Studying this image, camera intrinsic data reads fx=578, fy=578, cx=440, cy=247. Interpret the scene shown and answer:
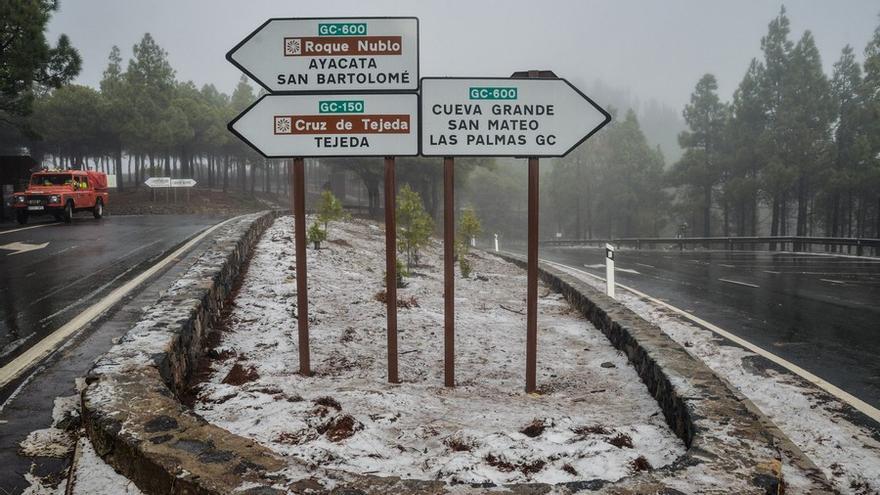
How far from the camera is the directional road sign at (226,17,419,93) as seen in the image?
5.06m

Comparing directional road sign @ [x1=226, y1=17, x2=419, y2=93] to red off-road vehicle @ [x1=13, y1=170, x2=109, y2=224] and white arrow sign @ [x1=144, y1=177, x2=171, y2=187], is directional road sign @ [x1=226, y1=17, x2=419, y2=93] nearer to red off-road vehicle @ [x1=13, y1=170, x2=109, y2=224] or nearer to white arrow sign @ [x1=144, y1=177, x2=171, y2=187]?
red off-road vehicle @ [x1=13, y1=170, x2=109, y2=224]

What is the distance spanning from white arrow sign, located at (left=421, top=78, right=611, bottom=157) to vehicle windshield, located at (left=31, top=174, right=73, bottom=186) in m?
21.5

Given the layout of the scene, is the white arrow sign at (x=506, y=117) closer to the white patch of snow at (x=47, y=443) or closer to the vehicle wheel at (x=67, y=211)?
the white patch of snow at (x=47, y=443)

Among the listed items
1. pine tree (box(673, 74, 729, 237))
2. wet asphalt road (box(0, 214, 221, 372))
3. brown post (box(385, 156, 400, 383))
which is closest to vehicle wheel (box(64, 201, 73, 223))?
wet asphalt road (box(0, 214, 221, 372))

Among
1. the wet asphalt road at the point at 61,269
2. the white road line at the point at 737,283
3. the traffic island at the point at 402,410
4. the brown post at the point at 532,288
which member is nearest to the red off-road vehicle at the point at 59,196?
the wet asphalt road at the point at 61,269

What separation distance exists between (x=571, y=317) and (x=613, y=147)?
62647 mm

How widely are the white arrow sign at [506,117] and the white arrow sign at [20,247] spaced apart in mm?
11327

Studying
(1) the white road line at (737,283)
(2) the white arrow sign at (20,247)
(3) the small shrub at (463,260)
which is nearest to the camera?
(2) the white arrow sign at (20,247)

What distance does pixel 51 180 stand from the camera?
843 inches

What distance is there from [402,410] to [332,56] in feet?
10.1

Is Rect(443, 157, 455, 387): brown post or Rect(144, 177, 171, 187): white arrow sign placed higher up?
Rect(144, 177, 171, 187): white arrow sign

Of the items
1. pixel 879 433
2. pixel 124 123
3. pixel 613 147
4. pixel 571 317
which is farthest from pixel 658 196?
pixel 879 433

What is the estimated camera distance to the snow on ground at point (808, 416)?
3.58 metres

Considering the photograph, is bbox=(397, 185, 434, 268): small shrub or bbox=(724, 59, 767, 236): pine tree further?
bbox=(724, 59, 767, 236): pine tree
